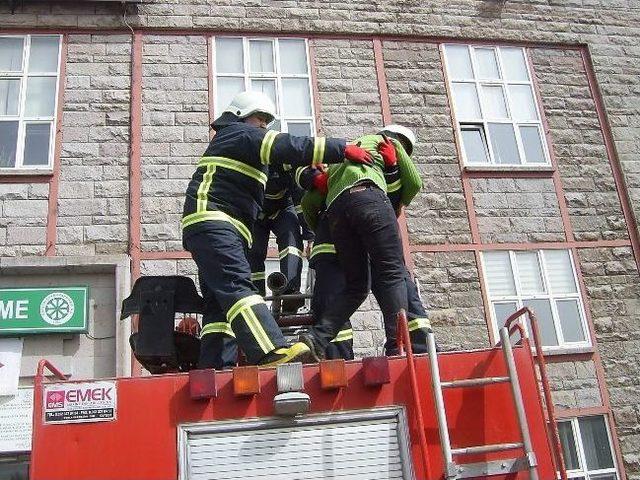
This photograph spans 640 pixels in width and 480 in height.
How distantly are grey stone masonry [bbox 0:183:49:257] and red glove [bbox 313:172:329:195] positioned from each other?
4.81 metres

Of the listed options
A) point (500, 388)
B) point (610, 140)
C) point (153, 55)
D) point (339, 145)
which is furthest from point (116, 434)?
point (610, 140)

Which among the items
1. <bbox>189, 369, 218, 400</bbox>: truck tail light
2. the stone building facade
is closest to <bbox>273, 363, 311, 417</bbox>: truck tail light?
<bbox>189, 369, 218, 400</bbox>: truck tail light

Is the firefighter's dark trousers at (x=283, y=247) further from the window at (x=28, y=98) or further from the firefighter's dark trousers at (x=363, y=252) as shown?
the window at (x=28, y=98)

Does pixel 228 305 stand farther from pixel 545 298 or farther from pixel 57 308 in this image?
pixel 545 298

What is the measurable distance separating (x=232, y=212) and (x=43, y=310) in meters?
4.66

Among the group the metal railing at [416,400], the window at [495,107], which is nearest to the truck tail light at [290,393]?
the metal railing at [416,400]

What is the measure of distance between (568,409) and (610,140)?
4178 mm

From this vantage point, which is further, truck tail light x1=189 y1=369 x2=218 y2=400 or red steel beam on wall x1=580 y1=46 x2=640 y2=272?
red steel beam on wall x1=580 y1=46 x2=640 y2=272

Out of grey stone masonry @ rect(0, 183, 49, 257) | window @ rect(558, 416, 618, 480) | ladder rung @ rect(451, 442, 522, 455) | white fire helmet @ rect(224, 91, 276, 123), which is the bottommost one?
ladder rung @ rect(451, 442, 522, 455)

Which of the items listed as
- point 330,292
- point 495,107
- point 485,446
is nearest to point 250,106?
point 330,292

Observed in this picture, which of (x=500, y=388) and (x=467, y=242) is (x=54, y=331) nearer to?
(x=467, y=242)

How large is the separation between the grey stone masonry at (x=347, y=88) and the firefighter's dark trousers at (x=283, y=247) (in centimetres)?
426

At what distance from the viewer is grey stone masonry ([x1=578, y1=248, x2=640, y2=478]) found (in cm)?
901

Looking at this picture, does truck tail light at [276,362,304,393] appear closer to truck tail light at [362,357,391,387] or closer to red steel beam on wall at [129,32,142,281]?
truck tail light at [362,357,391,387]
